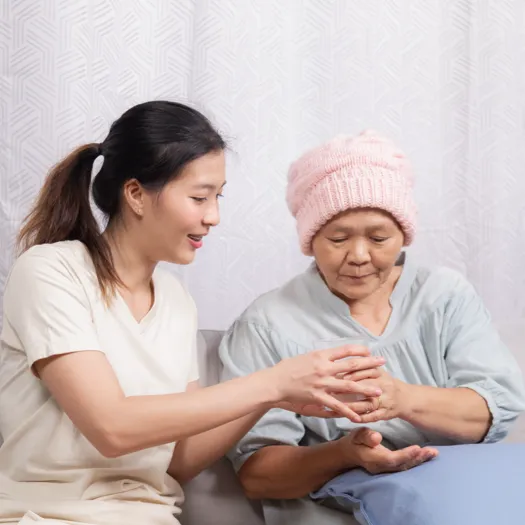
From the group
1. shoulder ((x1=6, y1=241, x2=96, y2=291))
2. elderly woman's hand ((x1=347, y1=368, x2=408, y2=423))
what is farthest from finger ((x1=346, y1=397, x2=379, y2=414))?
shoulder ((x1=6, y1=241, x2=96, y2=291))

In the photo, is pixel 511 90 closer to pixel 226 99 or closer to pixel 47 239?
pixel 226 99

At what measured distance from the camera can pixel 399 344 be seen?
5.84ft

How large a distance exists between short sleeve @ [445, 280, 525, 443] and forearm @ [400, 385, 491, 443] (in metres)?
0.02

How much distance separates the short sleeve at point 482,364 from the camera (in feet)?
5.68

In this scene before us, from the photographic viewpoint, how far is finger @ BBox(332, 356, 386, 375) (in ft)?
4.90

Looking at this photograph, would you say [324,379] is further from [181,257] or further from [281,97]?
[281,97]

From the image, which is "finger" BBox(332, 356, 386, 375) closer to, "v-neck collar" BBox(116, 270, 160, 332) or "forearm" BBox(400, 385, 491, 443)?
"forearm" BBox(400, 385, 491, 443)

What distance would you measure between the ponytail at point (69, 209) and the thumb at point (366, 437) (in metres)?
0.46

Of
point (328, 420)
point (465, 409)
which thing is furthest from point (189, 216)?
point (465, 409)

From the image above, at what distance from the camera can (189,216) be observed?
1.60 meters

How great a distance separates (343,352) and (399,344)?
0.30 meters

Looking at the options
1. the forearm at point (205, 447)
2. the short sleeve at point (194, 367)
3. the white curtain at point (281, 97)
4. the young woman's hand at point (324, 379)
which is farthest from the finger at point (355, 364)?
the white curtain at point (281, 97)

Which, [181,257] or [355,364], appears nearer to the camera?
[355,364]

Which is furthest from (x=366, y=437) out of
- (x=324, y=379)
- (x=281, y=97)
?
(x=281, y=97)
